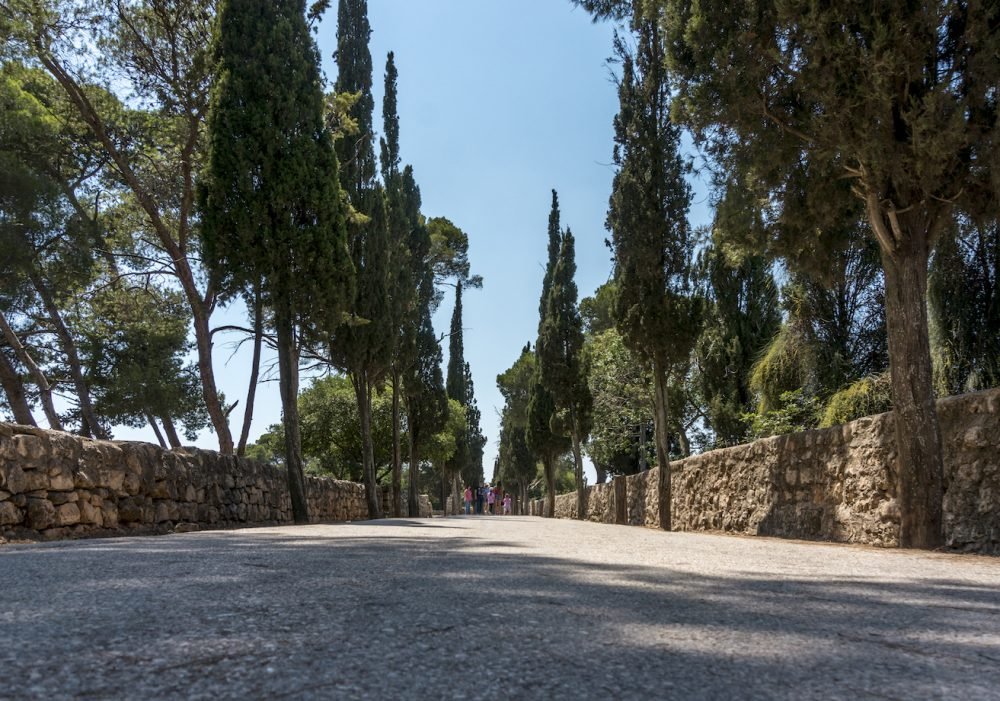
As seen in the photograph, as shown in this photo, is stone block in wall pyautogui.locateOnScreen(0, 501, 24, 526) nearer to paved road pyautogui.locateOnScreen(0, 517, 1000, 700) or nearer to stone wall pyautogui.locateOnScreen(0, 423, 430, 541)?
stone wall pyautogui.locateOnScreen(0, 423, 430, 541)

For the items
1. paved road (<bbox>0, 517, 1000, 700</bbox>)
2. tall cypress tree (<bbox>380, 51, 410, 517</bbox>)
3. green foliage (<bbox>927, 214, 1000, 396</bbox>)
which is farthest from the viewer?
tall cypress tree (<bbox>380, 51, 410, 517</bbox>)

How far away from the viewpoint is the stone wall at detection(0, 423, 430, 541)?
20.8 ft

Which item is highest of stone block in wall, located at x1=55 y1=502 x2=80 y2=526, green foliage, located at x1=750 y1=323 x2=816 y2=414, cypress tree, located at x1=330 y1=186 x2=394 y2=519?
cypress tree, located at x1=330 y1=186 x2=394 y2=519

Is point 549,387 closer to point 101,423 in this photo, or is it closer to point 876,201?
point 101,423

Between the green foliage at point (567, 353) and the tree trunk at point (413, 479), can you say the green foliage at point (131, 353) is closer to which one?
the tree trunk at point (413, 479)

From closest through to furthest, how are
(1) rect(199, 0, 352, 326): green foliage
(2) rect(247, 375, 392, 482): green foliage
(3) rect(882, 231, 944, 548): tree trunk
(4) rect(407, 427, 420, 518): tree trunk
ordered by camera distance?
(3) rect(882, 231, 944, 548): tree trunk < (1) rect(199, 0, 352, 326): green foliage < (4) rect(407, 427, 420, 518): tree trunk < (2) rect(247, 375, 392, 482): green foliage

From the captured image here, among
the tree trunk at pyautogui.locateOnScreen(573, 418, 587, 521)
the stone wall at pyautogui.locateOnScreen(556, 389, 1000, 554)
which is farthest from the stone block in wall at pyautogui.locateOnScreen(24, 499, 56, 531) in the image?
the tree trunk at pyautogui.locateOnScreen(573, 418, 587, 521)

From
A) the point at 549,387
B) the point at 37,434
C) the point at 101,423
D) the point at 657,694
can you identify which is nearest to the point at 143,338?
the point at 101,423

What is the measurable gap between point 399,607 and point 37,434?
5485 mm

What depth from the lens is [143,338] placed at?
1680 cm

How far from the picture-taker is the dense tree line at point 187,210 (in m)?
11.5

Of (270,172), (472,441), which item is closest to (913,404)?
(270,172)

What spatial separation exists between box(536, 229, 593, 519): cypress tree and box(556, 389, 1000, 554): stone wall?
11789 millimetres

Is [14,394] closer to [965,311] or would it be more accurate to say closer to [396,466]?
[396,466]
